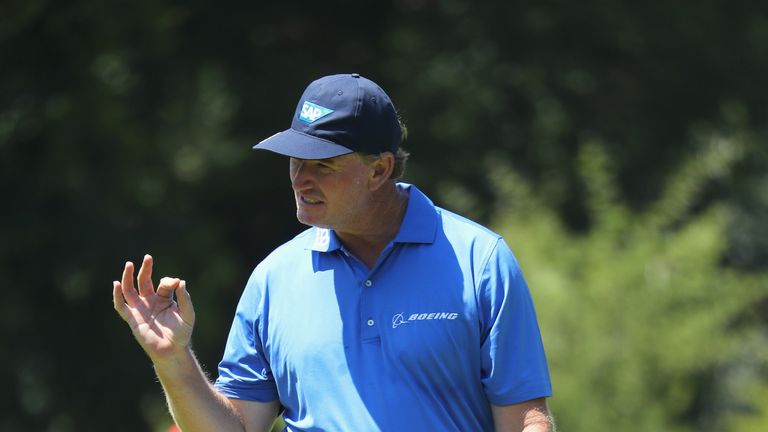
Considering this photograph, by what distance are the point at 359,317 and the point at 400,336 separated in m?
0.12

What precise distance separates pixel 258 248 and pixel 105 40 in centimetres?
443

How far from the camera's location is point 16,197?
13.5 metres

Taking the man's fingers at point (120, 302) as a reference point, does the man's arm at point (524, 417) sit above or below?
below

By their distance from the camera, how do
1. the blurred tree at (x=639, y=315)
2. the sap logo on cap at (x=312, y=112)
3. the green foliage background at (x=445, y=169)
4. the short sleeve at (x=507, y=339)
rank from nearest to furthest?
the short sleeve at (x=507, y=339) < the sap logo on cap at (x=312, y=112) < the blurred tree at (x=639, y=315) < the green foliage background at (x=445, y=169)

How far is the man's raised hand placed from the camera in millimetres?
3207

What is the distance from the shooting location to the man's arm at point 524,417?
3.20 metres

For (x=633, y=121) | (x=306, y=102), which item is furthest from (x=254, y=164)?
(x=306, y=102)

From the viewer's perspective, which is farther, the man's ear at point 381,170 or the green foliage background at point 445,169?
the green foliage background at point 445,169

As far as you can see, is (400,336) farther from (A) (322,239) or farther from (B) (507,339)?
(A) (322,239)

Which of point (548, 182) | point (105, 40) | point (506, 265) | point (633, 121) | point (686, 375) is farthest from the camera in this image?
point (633, 121)

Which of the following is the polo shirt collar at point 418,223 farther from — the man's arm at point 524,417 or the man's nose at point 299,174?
the man's arm at point 524,417

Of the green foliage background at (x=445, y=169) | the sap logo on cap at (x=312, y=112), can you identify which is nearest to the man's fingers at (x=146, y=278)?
the sap logo on cap at (x=312, y=112)

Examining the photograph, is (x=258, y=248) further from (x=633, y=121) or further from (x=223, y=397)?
(x=223, y=397)

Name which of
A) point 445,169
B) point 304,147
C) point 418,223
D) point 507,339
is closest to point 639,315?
point 445,169
